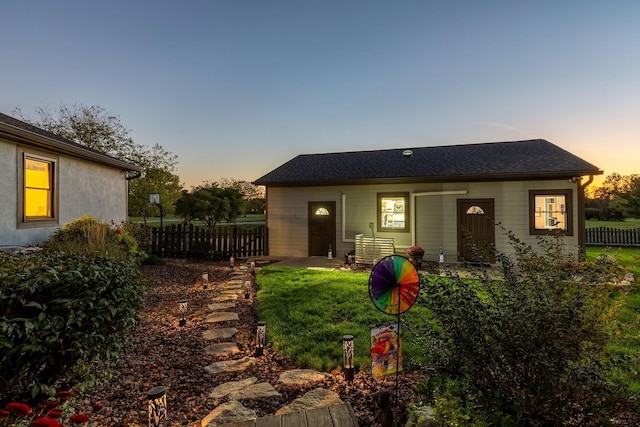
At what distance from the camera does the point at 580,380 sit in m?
1.66

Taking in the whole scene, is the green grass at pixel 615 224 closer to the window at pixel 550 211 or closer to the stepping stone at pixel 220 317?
the window at pixel 550 211

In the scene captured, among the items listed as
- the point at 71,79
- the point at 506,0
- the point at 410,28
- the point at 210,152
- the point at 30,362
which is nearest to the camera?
the point at 30,362

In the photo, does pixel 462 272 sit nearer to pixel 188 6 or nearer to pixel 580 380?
pixel 580 380

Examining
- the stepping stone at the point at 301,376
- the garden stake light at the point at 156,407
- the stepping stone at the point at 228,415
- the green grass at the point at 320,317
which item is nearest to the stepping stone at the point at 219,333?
the green grass at the point at 320,317

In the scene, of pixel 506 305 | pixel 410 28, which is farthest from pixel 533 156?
pixel 506 305

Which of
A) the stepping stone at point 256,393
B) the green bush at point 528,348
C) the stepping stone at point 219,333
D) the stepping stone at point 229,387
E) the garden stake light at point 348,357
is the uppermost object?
the green bush at point 528,348

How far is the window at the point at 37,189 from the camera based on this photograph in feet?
20.6

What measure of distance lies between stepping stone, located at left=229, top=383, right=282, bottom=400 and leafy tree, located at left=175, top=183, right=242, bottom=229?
1399 centimetres

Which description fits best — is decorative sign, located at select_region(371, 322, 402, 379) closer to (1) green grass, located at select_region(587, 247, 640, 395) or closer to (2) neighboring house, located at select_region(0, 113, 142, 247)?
(1) green grass, located at select_region(587, 247, 640, 395)

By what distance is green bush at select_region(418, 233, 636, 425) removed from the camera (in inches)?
67.6

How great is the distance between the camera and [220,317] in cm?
539

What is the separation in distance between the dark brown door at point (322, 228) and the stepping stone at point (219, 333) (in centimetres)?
732

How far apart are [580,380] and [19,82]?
1759 cm

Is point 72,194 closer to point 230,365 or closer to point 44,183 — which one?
point 44,183
